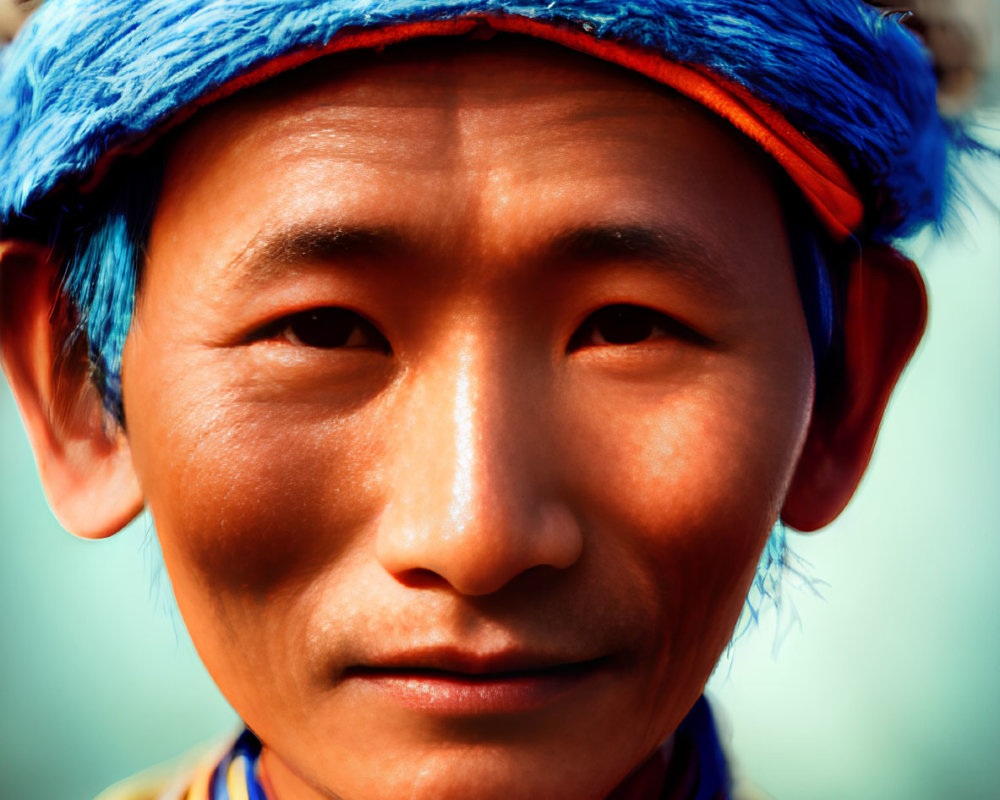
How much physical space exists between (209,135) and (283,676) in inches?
17.0

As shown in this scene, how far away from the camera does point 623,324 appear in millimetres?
855

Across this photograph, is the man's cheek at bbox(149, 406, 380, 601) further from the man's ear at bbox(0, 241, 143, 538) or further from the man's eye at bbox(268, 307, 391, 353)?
the man's ear at bbox(0, 241, 143, 538)

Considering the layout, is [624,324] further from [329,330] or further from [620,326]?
[329,330]

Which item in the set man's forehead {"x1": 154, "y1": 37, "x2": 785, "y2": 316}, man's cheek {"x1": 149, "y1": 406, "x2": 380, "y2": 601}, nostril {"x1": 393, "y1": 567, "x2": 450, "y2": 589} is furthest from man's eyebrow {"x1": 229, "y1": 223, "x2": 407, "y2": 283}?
nostril {"x1": 393, "y1": 567, "x2": 450, "y2": 589}

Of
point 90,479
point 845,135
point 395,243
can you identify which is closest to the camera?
point 395,243

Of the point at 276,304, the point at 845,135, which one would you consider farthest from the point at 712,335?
the point at 276,304

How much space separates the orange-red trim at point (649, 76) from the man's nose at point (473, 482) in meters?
0.23

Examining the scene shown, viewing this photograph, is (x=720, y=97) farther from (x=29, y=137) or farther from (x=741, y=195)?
(x=29, y=137)

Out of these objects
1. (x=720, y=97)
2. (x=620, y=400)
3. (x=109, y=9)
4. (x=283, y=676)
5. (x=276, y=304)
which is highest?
(x=109, y=9)

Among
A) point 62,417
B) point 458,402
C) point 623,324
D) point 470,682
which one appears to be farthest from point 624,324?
point 62,417

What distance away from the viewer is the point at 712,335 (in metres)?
0.86

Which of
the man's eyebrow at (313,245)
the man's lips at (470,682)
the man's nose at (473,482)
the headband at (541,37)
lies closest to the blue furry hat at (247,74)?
the headband at (541,37)

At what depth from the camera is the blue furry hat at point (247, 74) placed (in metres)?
0.80

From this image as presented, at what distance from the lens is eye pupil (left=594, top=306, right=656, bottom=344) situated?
85cm
